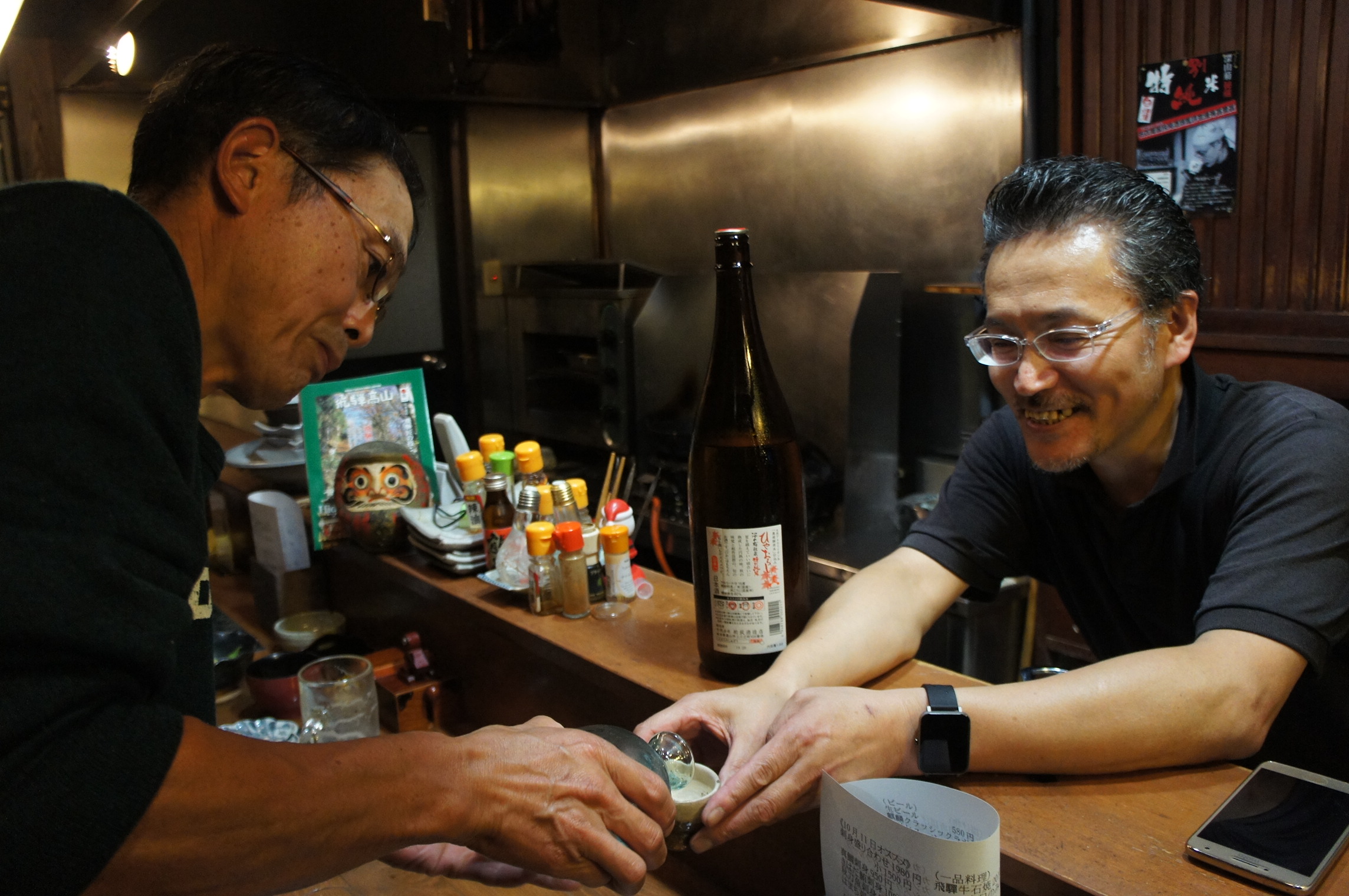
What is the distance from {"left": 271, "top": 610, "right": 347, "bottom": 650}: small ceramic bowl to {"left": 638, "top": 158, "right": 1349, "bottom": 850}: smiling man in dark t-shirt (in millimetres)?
1138

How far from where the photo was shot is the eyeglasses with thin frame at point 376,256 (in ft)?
3.19

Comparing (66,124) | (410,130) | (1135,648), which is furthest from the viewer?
(410,130)

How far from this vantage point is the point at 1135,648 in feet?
5.08

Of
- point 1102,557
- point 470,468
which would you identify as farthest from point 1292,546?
point 470,468

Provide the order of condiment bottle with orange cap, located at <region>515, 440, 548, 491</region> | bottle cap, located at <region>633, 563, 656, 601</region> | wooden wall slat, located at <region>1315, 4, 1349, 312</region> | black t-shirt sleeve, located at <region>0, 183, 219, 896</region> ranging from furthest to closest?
wooden wall slat, located at <region>1315, 4, 1349, 312</region>, condiment bottle with orange cap, located at <region>515, 440, 548, 491</region>, bottle cap, located at <region>633, 563, 656, 601</region>, black t-shirt sleeve, located at <region>0, 183, 219, 896</region>

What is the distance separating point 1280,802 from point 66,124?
13.4ft

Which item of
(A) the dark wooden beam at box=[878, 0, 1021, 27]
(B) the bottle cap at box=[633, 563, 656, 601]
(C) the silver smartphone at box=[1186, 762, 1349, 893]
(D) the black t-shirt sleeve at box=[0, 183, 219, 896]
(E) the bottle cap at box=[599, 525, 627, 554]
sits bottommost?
(C) the silver smartphone at box=[1186, 762, 1349, 893]

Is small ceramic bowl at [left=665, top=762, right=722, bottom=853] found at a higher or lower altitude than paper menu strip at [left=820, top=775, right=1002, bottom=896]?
lower

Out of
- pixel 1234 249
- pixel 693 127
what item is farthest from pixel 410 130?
pixel 1234 249

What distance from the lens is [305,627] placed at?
6.81ft

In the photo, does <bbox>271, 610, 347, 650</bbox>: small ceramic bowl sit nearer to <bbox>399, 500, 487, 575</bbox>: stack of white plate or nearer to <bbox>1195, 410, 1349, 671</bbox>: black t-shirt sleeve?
<bbox>399, 500, 487, 575</bbox>: stack of white plate

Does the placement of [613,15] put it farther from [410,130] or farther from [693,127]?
[410,130]

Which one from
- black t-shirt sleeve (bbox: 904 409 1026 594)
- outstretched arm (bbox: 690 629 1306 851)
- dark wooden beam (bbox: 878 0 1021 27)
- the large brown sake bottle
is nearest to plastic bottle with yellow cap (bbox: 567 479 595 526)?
the large brown sake bottle

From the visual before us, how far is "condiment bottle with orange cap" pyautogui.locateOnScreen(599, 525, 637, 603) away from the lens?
1.56m
